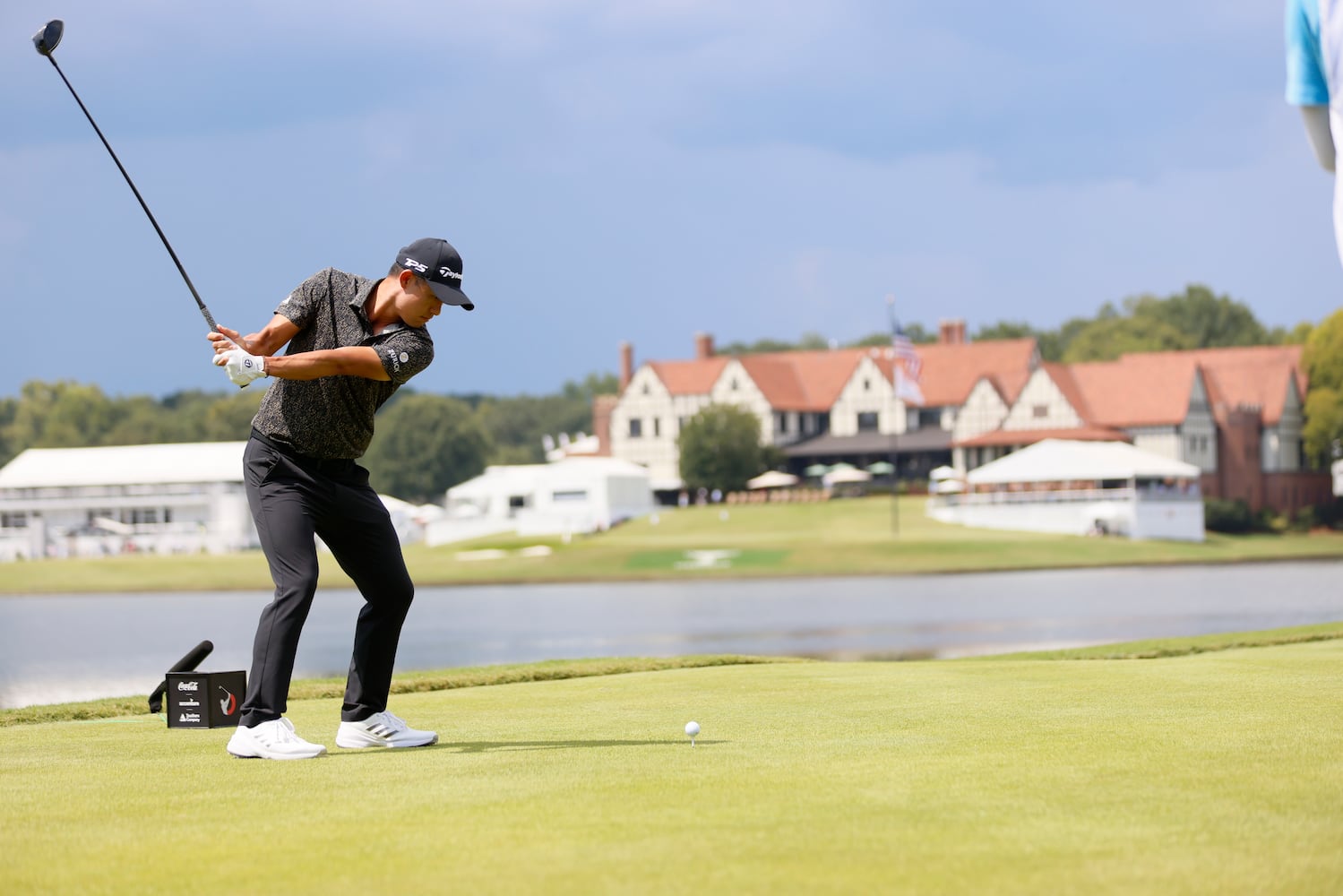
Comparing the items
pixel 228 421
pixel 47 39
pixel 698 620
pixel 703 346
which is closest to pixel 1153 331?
pixel 703 346

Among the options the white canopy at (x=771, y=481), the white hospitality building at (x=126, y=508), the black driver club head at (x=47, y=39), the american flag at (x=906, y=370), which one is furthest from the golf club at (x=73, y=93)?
the white hospitality building at (x=126, y=508)

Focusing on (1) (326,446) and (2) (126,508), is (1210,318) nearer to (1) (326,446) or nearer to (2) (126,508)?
(2) (126,508)

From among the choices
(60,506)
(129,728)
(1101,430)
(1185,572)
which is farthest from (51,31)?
(60,506)

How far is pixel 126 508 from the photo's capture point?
96.8 metres

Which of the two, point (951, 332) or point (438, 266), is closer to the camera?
point (438, 266)

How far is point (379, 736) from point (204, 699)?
1.23m

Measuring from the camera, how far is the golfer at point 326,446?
7055 mm

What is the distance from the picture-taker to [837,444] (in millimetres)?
94375

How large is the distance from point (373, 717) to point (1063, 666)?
6281 millimetres

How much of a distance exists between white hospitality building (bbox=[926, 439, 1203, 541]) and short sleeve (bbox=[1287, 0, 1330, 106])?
66230 mm

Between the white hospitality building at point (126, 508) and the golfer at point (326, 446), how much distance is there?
87.2 meters

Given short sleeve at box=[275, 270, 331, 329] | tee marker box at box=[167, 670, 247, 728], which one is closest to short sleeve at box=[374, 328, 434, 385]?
short sleeve at box=[275, 270, 331, 329]

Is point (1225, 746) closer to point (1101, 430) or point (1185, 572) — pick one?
point (1185, 572)

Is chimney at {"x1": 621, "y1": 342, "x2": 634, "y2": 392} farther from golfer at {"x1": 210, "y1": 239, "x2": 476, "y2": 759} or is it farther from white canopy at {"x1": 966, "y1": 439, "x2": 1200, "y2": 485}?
golfer at {"x1": 210, "y1": 239, "x2": 476, "y2": 759}
